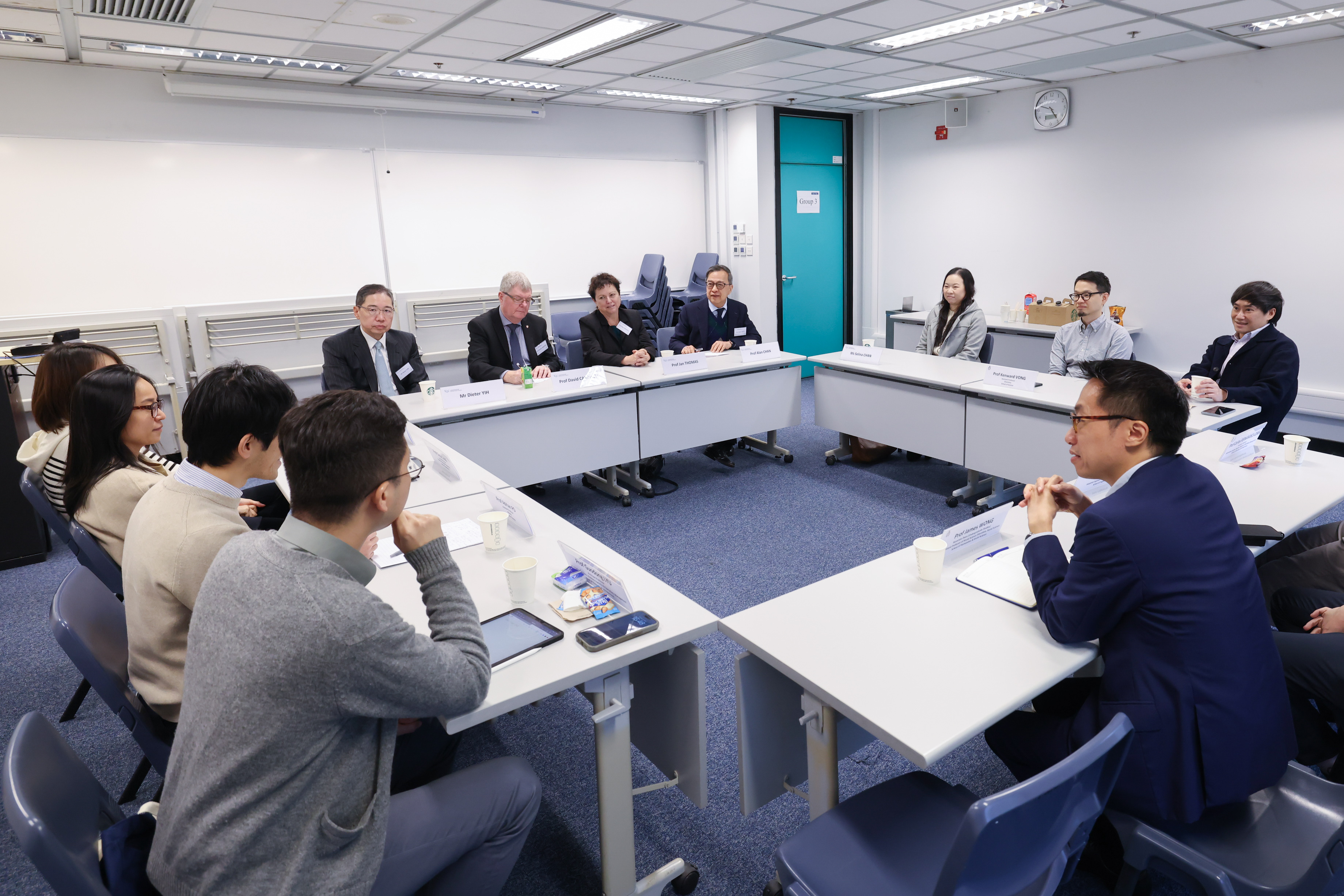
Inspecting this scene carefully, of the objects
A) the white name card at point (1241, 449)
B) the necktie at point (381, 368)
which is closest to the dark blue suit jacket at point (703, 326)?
the necktie at point (381, 368)

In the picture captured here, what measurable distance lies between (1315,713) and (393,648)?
1993 mm

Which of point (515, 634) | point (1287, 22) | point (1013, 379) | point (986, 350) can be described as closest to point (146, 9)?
point (515, 634)

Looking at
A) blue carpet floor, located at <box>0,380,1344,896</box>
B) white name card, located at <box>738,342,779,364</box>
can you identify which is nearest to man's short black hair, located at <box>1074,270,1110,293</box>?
blue carpet floor, located at <box>0,380,1344,896</box>

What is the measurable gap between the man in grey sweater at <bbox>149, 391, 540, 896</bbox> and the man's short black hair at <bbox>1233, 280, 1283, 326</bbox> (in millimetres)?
3912

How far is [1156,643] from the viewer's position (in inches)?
56.5

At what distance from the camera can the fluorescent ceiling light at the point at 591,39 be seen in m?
4.07

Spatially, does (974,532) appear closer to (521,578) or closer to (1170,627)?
(1170,627)

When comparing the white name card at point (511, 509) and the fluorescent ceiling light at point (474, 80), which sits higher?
the fluorescent ceiling light at point (474, 80)

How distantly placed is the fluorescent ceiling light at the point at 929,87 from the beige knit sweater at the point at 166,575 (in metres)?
6.01

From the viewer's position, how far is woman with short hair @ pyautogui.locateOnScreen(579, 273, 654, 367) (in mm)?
4836

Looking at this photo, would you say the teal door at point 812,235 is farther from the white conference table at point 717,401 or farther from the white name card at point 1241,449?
the white name card at point 1241,449

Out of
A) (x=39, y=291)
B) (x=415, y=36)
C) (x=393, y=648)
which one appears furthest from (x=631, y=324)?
(x=393, y=648)

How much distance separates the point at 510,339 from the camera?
4.71 metres

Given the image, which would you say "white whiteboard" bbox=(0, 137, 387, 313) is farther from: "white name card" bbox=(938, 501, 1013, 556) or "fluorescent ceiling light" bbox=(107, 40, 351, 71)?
"white name card" bbox=(938, 501, 1013, 556)
